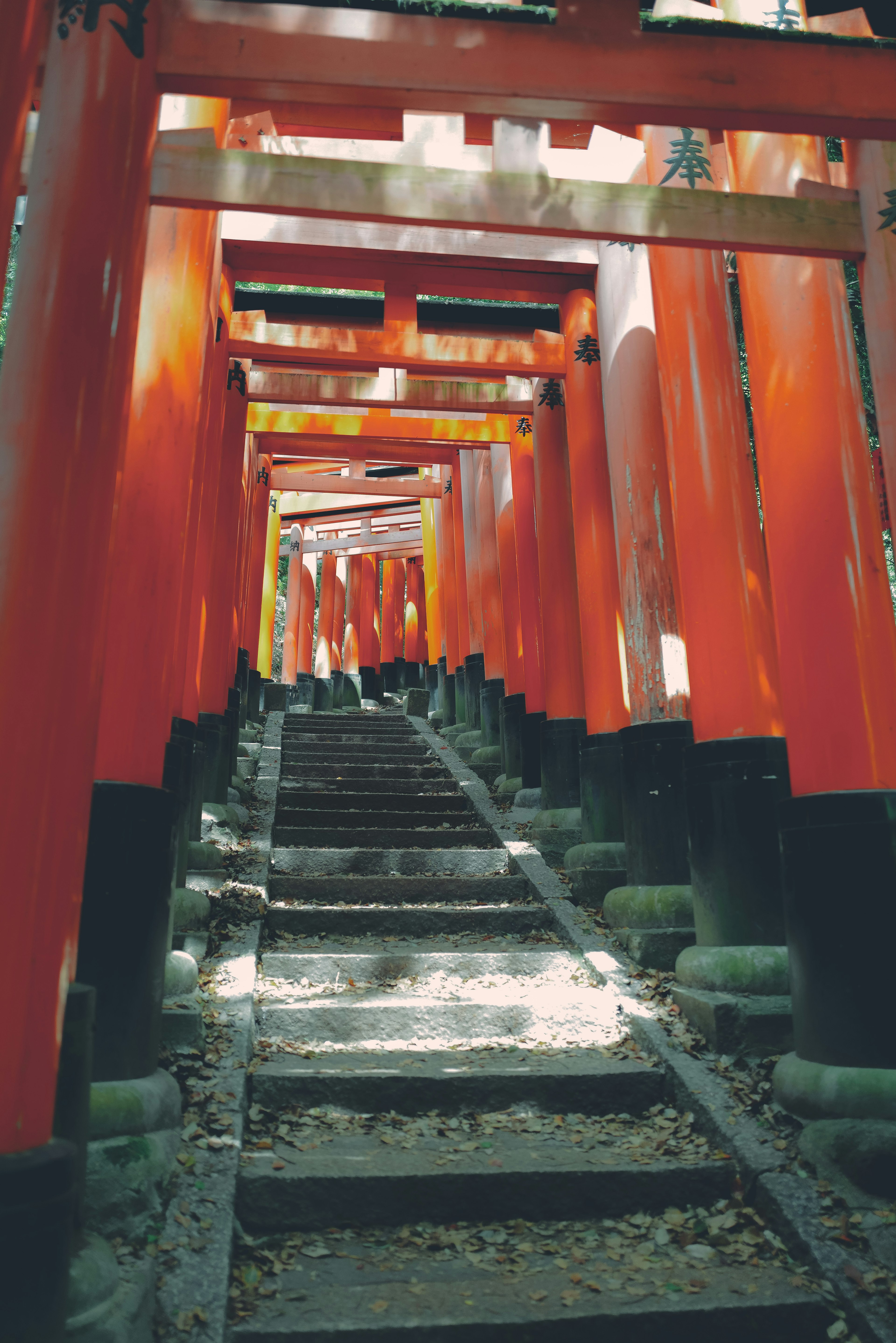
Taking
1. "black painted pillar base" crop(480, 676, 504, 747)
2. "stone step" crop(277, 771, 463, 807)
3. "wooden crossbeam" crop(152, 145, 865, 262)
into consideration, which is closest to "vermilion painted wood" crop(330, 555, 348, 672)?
"black painted pillar base" crop(480, 676, 504, 747)

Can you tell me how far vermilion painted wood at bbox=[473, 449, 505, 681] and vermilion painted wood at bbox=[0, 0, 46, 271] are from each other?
27.5ft

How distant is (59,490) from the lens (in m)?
2.30

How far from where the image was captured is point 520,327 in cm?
834

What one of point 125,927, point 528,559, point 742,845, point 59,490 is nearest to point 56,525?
point 59,490

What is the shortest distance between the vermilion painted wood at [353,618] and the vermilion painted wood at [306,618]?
0.75 m

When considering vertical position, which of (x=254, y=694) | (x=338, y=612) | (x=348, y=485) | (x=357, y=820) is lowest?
(x=357, y=820)

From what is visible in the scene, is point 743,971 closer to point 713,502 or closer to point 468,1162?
point 468,1162

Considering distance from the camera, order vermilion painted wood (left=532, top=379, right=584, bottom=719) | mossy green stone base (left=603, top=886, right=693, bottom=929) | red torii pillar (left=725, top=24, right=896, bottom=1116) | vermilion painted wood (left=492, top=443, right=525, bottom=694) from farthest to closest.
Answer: vermilion painted wood (left=492, top=443, right=525, bottom=694), vermilion painted wood (left=532, top=379, right=584, bottom=719), mossy green stone base (left=603, top=886, right=693, bottom=929), red torii pillar (left=725, top=24, right=896, bottom=1116)

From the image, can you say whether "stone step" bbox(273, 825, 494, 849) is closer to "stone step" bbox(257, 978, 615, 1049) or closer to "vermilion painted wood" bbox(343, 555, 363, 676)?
"stone step" bbox(257, 978, 615, 1049)

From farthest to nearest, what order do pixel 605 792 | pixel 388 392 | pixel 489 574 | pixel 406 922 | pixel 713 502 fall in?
pixel 489 574
pixel 388 392
pixel 605 792
pixel 406 922
pixel 713 502

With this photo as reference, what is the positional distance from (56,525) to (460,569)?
37.6 feet

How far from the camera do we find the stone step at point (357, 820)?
23.1 ft

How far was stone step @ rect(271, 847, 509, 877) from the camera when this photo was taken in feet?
19.9

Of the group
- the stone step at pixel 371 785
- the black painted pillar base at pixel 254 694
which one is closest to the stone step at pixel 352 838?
the stone step at pixel 371 785
